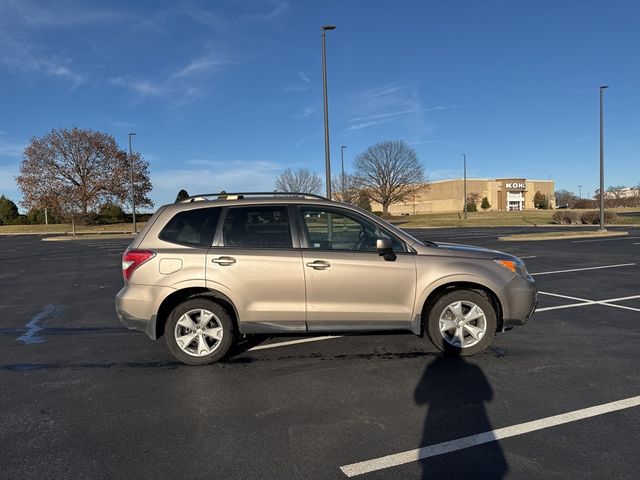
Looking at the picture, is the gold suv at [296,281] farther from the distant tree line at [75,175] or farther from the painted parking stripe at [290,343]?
the distant tree line at [75,175]

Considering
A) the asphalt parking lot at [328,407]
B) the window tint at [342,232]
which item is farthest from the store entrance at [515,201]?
the window tint at [342,232]

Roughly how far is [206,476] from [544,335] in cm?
471

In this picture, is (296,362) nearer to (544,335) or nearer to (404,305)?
(404,305)

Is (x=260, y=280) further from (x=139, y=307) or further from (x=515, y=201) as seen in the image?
(x=515, y=201)

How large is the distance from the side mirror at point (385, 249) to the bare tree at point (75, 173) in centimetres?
4942

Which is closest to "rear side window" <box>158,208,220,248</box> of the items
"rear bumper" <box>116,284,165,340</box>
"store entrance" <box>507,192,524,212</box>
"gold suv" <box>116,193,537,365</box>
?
"gold suv" <box>116,193,537,365</box>

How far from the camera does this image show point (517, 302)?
508 centimetres

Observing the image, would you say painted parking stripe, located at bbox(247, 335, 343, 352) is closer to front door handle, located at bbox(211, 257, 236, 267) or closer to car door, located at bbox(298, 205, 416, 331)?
car door, located at bbox(298, 205, 416, 331)

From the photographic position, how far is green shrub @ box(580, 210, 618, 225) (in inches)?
1606

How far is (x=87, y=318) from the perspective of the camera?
7.64 metres

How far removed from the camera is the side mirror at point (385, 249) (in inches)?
189

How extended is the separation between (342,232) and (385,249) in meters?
0.57

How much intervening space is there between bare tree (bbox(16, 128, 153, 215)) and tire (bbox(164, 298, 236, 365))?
48327 millimetres

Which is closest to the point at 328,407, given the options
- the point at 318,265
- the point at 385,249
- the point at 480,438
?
the point at 480,438
